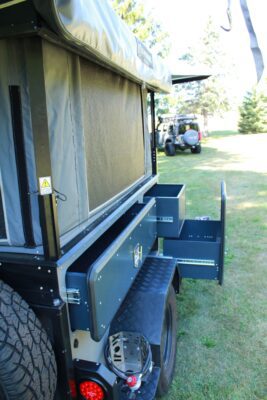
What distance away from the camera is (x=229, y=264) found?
445cm

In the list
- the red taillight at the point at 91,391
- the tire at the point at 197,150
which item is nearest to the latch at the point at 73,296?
the red taillight at the point at 91,391

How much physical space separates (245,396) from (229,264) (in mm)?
2190

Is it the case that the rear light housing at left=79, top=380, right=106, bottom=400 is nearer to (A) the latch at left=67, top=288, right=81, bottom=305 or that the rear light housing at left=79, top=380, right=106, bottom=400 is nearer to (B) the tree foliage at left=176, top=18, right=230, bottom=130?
(A) the latch at left=67, top=288, right=81, bottom=305

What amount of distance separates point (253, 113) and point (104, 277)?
96.3ft

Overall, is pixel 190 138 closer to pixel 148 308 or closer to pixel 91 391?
pixel 148 308

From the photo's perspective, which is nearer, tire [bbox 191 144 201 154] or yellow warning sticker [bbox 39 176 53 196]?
yellow warning sticker [bbox 39 176 53 196]

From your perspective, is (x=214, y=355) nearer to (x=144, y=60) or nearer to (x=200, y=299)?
(x=200, y=299)

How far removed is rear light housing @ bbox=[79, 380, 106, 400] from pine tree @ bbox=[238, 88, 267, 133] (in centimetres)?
2933

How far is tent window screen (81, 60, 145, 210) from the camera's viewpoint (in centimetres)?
215

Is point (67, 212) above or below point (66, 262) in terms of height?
above

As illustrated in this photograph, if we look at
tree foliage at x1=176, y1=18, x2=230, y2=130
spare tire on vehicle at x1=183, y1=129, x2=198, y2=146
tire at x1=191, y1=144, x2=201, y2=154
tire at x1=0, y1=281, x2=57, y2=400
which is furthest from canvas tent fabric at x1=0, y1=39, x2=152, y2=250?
tree foliage at x1=176, y1=18, x2=230, y2=130

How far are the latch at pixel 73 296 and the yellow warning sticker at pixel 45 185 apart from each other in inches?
18.6

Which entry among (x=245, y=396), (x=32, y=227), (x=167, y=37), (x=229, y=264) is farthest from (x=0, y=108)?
(x=167, y=37)

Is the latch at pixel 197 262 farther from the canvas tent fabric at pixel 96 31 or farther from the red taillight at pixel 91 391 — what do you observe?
the red taillight at pixel 91 391
